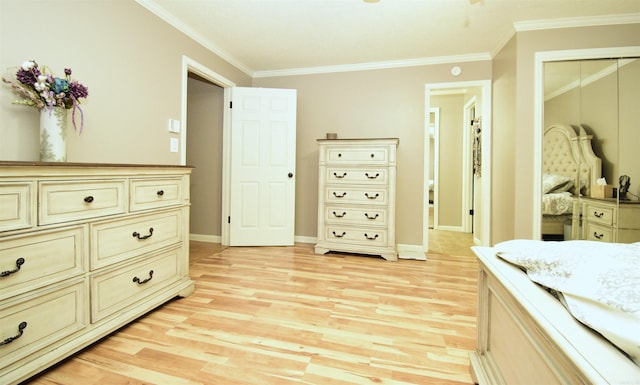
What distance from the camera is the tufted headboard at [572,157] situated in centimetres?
246

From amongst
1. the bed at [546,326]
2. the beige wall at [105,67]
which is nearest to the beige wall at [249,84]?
the beige wall at [105,67]

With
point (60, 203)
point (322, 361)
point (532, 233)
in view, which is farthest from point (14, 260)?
point (532, 233)

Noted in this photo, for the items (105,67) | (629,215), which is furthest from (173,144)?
(629,215)

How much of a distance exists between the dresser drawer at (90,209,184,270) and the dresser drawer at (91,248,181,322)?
7cm

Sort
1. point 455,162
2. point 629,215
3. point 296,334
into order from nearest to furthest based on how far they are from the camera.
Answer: point 296,334, point 629,215, point 455,162

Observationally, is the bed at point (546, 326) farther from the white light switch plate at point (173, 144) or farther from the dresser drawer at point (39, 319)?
the white light switch plate at point (173, 144)

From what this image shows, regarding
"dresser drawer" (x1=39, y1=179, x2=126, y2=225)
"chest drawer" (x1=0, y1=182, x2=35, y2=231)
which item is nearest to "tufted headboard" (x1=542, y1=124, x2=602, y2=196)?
"dresser drawer" (x1=39, y1=179, x2=126, y2=225)

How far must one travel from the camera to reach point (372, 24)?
105 inches

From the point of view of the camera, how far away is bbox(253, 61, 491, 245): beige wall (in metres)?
3.46

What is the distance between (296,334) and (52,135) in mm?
1811

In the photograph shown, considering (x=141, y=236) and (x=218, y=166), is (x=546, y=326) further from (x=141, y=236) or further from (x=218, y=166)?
(x=218, y=166)

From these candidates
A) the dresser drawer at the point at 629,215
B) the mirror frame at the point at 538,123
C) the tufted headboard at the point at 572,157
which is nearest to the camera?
the dresser drawer at the point at 629,215

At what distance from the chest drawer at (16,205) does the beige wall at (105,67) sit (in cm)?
64

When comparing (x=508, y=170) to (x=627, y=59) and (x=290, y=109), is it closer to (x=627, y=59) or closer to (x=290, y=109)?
(x=627, y=59)
